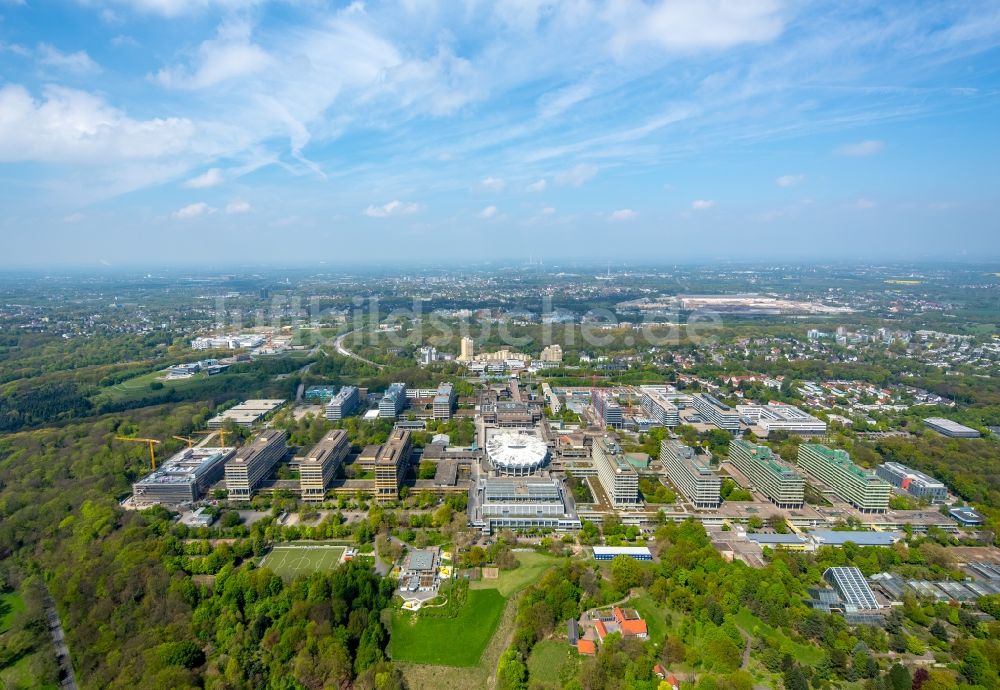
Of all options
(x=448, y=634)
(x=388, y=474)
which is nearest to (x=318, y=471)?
(x=388, y=474)

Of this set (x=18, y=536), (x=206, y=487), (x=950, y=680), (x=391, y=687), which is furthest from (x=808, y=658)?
(x=18, y=536)

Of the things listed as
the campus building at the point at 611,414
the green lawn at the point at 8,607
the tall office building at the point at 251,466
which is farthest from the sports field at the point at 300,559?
the campus building at the point at 611,414

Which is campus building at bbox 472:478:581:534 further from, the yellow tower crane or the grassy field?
the yellow tower crane

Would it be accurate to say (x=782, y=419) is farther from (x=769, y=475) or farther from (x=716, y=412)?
(x=769, y=475)

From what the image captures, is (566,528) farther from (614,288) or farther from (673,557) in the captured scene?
(614,288)

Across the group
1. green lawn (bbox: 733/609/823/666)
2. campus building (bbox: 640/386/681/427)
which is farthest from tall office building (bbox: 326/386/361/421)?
green lawn (bbox: 733/609/823/666)

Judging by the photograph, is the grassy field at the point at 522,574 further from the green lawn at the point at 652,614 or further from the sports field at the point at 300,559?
the sports field at the point at 300,559
